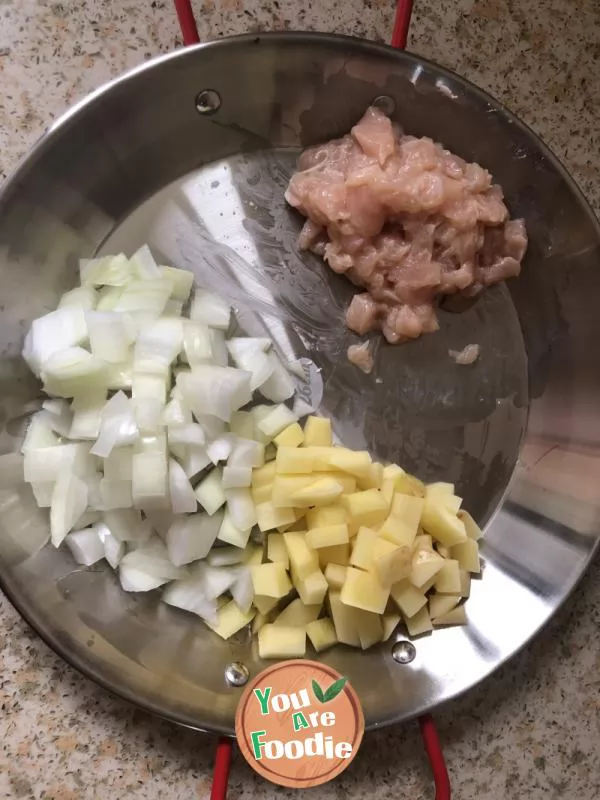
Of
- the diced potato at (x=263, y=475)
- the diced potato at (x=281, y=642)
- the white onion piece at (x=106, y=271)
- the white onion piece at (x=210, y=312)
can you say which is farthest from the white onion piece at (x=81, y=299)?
the diced potato at (x=281, y=642)

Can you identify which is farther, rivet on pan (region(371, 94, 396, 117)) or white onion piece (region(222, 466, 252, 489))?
rivet on pan (region(371, 94, 396, 117))

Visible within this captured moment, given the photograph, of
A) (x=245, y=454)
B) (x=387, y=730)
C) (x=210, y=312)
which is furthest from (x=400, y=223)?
(x=387, y=730)

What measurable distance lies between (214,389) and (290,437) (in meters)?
0.15

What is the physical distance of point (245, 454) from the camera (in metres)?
1.12

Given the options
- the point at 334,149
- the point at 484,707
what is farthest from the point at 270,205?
the point at 484,707

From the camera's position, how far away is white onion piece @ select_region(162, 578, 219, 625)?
45.1 inches

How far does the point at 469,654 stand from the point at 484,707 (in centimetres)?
13

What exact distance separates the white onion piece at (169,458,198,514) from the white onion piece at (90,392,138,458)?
0.26 ft

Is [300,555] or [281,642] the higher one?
[300,555]

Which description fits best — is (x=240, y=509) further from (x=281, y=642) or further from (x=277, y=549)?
(x=281, y=642)

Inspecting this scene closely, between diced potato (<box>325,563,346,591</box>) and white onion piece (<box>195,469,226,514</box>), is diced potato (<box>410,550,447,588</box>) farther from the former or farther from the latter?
white onion piece (<box>195,469,226,514</box>)

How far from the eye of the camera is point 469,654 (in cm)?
118

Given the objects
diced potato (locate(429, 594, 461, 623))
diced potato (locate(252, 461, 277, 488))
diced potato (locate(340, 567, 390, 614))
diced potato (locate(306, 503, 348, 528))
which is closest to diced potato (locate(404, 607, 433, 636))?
diced potato (locate(429, 594, 461, 623))

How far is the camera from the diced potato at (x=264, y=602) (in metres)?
1.13
